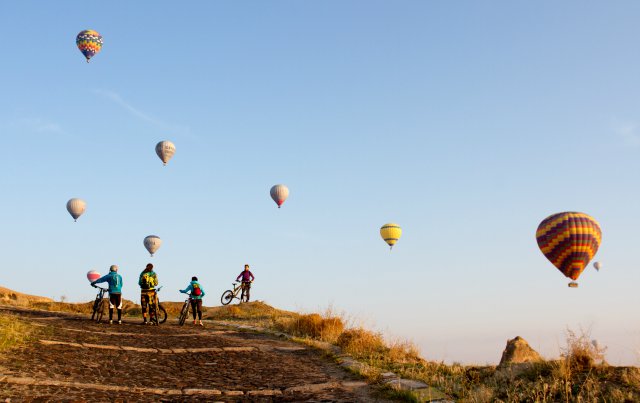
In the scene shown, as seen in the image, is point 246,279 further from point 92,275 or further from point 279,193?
point 92,275

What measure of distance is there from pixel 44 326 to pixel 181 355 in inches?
186

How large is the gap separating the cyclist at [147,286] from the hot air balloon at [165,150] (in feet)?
86.1

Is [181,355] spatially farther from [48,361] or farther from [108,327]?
[108,327]

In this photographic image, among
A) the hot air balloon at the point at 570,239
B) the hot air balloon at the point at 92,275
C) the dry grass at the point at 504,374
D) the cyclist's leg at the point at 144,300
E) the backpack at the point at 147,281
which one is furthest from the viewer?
the hot air balloon at the point at 92,275

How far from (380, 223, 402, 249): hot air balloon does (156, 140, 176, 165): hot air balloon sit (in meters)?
19.3

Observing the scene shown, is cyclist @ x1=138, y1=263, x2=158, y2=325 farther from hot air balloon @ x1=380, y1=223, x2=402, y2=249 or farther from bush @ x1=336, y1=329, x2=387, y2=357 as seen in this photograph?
hot air balloon @ x1=380, y1=223, x2=402, y2=249

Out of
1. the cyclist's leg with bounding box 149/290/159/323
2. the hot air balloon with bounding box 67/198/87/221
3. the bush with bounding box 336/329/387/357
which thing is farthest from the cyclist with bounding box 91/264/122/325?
the hot air balloon with bounding box 67/198/87/221

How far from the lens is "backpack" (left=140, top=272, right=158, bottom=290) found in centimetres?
1988

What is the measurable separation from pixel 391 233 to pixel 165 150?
20.2 meters

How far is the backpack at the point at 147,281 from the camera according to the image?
1988 cm

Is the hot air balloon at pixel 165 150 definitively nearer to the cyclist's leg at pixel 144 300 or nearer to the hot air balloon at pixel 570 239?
the cyclist's leg at pixel 144 300

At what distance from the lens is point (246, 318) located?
26.8 metres

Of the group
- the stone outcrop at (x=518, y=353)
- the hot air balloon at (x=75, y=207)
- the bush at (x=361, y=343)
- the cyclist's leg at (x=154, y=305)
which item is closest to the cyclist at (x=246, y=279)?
the cyclist's leg at (x=154, y=305)

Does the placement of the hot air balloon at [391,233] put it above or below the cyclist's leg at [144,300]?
above
